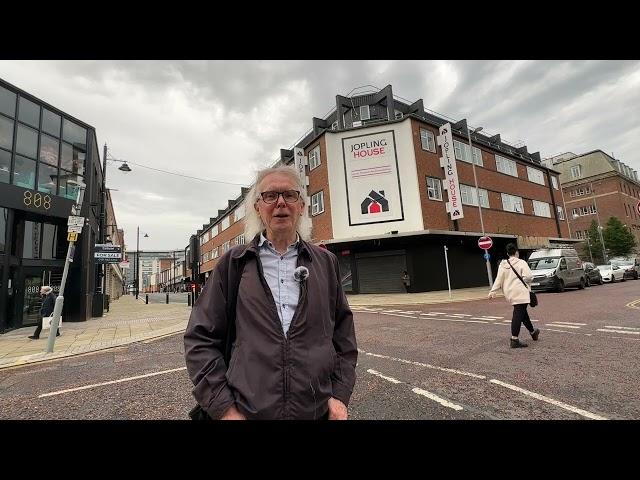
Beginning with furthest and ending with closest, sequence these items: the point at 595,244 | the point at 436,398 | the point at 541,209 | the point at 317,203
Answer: the point at 595,244
the point at 541,209
the point at 317,203
the point at 436,398

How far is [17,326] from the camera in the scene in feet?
42.8

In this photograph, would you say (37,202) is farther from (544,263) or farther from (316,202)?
(544,263)

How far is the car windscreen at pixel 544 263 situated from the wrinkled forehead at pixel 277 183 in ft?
62.8

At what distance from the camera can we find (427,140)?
25266 millimetres

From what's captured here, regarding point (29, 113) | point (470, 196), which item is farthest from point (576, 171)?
point (29, 113)

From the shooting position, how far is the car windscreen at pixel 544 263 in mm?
17375

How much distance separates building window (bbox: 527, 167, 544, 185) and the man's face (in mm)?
38919

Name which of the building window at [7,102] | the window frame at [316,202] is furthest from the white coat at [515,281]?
the window frame at [316,202]

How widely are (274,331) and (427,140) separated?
26.1m

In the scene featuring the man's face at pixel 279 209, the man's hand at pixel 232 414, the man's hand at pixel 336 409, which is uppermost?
the man's face at pixel 279 209

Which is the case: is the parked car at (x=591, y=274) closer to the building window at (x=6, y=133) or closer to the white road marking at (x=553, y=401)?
the white road marking at (x=553, y=401)
